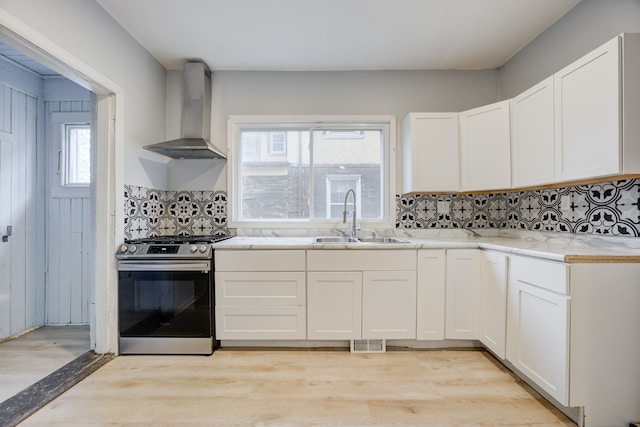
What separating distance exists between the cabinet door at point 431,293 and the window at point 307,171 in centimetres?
79

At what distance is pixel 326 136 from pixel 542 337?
7.65ft

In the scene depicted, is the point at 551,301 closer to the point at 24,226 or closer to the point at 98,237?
the point at 98,237

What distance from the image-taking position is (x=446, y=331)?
7.38 feet

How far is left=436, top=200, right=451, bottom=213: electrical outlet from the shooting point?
283 centimetres

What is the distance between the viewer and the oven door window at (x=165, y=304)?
2.20m

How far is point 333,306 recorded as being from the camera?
2246 mm

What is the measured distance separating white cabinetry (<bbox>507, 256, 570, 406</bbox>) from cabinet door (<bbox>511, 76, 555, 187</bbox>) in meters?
0.67

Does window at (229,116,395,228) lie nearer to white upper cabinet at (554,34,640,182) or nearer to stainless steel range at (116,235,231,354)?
stainless steel range at (116,235,231,354)

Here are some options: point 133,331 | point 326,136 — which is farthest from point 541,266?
point 133,331

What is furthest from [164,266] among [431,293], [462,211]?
[462,211]

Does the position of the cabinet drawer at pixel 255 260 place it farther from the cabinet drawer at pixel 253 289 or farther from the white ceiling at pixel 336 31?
the white ceiling at pixel 336 31

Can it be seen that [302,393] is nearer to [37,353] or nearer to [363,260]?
[363,260]

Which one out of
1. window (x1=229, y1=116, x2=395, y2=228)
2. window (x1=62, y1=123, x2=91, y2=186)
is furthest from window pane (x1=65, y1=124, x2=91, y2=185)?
window (x1=229, y1=116, x2=395, y2=228)

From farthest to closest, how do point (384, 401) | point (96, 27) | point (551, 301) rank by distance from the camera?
point (96, 27) < point (384, 401) < point (551, 301)
